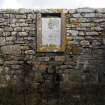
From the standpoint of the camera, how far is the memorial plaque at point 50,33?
955 cm

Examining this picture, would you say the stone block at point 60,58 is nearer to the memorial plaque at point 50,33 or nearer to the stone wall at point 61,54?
the stone wall at point 61,54

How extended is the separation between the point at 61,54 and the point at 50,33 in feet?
1.92

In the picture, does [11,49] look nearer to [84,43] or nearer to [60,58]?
[60,58]

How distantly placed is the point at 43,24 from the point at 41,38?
0.36 meters

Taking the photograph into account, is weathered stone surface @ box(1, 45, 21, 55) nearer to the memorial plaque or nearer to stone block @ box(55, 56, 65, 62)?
the memorial plaque

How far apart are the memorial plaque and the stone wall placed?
0.42 feet

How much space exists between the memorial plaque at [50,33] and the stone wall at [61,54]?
127 millimetres

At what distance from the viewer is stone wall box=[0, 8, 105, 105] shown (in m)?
9.46

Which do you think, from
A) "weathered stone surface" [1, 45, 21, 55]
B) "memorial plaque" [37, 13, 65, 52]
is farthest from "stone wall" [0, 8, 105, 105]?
"memorial plaque" [37, 13, 65, 52]

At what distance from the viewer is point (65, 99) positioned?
29.8ft

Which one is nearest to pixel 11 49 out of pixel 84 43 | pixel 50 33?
pixel 50 33

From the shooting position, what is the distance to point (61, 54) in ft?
31.4

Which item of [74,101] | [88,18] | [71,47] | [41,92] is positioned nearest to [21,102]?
[41,92]

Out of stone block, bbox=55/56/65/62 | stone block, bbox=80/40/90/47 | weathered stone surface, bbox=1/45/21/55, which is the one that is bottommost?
stone block, bbox=55/56/65/62
